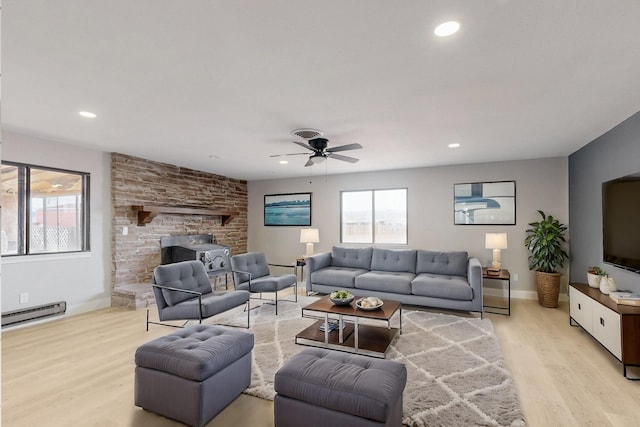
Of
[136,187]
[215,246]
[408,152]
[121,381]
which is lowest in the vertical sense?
[121,381]

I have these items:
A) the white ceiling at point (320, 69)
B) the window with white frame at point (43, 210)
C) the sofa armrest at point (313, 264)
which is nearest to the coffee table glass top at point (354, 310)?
the sofa armrest at point (313, 264)

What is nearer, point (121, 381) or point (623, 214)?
point (121, 381)

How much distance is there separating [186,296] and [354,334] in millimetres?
1988

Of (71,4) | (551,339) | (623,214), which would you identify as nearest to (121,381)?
(71,4)

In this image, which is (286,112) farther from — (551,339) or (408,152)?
(551,339)

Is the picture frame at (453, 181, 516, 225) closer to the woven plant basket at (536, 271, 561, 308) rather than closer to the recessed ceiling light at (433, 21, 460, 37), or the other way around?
the woven plant basket at (536, 271, 561, 308)

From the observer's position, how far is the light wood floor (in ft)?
7.57

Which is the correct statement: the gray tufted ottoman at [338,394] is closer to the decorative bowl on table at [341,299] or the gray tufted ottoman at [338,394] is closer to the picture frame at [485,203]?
the decorative bowl on table at [341,299]

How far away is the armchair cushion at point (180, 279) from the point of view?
3.69 metres

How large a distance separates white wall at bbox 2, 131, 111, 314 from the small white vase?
6427mm

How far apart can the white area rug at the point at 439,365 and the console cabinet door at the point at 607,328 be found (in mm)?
914

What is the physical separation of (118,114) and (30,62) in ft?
3.34

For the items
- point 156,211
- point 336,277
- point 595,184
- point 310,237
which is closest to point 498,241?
point 595,184

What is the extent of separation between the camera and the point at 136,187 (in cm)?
541
